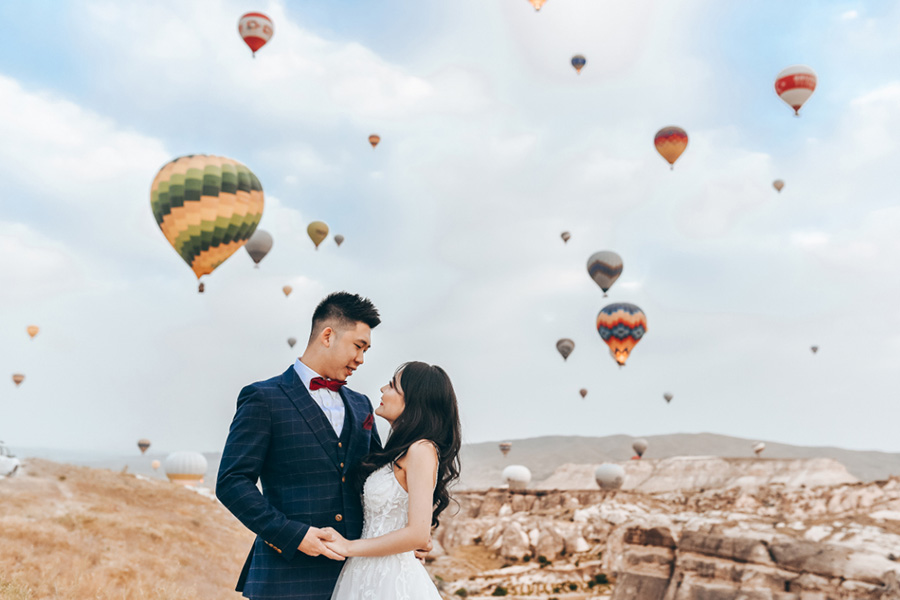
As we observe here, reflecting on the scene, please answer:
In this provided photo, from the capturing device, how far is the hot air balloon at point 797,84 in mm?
52688

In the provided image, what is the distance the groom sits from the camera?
4965 millimetres

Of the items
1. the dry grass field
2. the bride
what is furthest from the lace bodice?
the dry grass field

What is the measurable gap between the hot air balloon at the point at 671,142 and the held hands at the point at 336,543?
5781cm

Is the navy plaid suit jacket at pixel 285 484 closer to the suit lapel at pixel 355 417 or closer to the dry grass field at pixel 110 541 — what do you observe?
the suit lapel at pixel 355 417

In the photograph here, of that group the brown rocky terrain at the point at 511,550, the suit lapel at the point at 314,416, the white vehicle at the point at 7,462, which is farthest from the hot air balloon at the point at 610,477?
the suit lapel at the point at 314,416

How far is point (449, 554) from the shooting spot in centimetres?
6112

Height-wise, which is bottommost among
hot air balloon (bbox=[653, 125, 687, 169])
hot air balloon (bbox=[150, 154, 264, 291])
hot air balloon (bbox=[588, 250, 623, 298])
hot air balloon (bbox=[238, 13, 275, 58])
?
hot air balloon (bbox=[150, 154, 264, 291])

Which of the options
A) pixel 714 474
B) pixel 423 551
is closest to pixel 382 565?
pixel 423 551

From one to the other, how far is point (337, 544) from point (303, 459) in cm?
63

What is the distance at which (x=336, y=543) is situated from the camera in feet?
16.9

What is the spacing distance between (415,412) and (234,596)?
12.8 meters

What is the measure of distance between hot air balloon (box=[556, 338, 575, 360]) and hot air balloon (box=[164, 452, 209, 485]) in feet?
126

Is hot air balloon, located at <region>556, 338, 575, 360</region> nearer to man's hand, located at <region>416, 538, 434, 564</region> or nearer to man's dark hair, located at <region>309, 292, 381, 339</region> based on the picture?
man's hand, located at <region>416, 538, 434, 564</region>

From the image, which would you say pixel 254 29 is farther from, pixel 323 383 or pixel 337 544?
pixel 337 544
